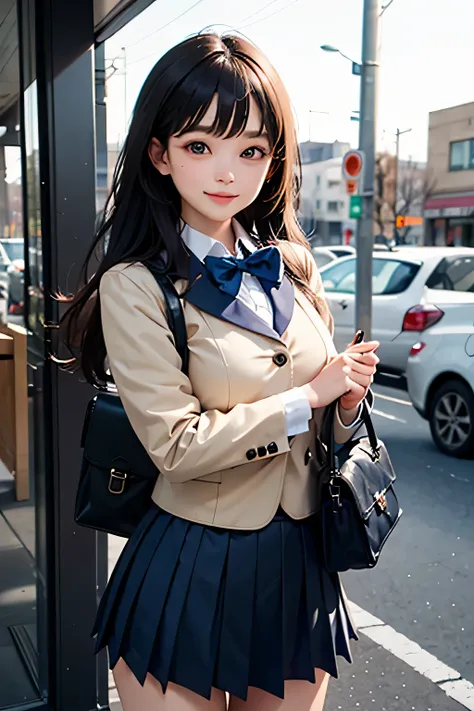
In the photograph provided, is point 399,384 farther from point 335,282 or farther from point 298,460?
point 298,460

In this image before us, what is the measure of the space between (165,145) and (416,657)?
7.32ft

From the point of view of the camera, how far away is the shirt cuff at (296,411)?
48.3 inches

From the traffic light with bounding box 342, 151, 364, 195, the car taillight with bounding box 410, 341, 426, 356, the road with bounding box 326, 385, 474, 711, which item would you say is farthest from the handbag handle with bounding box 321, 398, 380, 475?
the traffic light with bounding box 342, 151, 364, 195

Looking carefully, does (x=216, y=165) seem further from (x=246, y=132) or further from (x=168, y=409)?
(x=168, y=409)

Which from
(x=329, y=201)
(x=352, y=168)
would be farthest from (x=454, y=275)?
(x=329, y=201)

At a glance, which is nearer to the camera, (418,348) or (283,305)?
(283,305)

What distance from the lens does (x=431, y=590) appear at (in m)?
3.57

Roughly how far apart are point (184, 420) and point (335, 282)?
28.5ft

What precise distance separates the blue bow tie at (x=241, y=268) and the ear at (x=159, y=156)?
0.17 meters

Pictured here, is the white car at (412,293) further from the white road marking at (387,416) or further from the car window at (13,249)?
the car window at (13,249)

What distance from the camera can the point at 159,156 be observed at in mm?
1355

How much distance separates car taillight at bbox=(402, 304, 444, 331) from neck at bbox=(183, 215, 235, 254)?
481 cm

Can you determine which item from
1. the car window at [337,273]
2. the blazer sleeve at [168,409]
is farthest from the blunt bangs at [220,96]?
the car window at [337,273]

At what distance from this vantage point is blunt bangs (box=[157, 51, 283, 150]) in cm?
125
